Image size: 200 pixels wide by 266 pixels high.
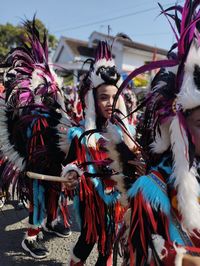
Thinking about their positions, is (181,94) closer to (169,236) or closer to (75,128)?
(169,236)

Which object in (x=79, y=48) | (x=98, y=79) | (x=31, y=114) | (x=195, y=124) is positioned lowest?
(x=195, y=124)

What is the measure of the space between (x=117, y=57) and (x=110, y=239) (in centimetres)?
2033

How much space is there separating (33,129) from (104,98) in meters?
0.71

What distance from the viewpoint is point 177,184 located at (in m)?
1.36

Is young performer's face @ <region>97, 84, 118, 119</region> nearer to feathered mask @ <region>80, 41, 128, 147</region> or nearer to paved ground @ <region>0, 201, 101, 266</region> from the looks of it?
feathered mask @ <region>80, 41, 128, 147</region>

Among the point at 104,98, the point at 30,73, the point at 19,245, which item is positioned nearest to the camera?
the point at 104,98

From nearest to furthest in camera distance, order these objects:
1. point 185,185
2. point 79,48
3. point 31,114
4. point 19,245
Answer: point 185,185, point 31,114, point 19,245, point 79,48

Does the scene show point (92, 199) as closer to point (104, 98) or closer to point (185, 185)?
point (104, 98)

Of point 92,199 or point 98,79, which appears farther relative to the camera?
point 98,79

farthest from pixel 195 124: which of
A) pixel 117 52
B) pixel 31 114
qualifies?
pixel 117 52

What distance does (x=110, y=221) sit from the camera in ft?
8.24

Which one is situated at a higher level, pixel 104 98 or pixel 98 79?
pixel 98 79

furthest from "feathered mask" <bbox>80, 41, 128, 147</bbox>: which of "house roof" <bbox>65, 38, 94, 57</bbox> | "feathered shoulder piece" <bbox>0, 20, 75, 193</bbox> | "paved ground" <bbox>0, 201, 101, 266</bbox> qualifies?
"house roof" <bbox>65, 38, 94, 57</bbox>

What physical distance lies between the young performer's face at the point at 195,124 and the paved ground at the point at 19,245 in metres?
2.04
